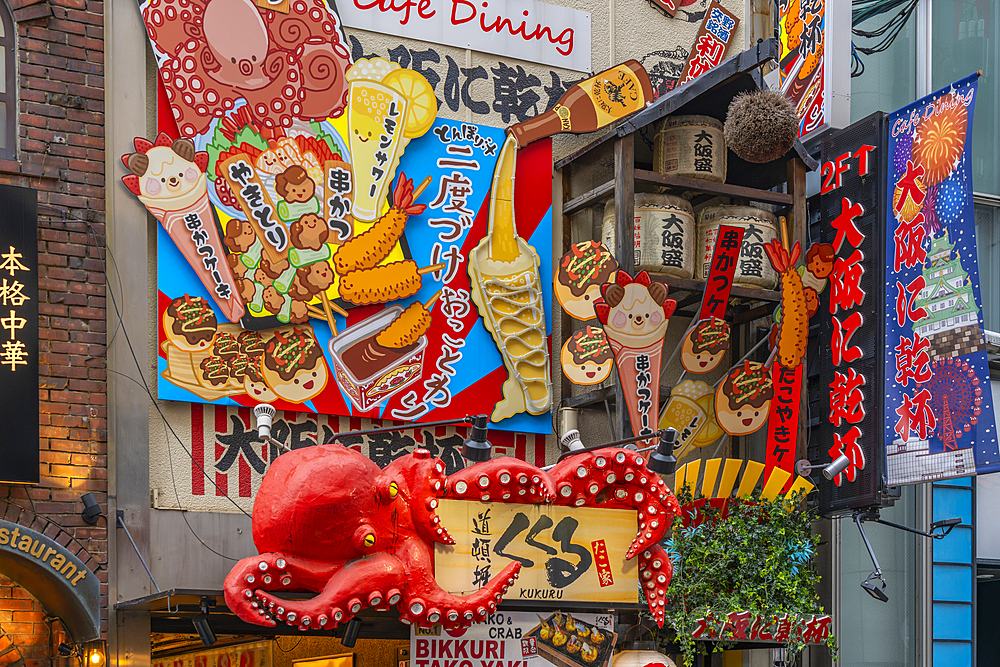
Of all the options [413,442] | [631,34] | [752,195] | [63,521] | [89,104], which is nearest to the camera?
[63,521]

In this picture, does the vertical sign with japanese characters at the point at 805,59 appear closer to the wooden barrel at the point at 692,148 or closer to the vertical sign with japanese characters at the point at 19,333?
the wooden barrel at the point at 692,148

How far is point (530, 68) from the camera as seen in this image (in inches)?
478

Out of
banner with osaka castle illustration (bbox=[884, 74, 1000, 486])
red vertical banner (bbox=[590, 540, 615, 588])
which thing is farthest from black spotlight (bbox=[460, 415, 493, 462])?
banner with osaka castle illustration (bbox=[884, 74, 1000, 486])

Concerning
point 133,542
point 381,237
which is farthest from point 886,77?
point 133,542

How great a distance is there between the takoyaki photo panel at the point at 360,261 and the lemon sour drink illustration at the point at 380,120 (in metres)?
0.01

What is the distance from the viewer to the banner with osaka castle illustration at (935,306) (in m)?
10.4

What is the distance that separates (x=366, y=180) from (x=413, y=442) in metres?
2.62

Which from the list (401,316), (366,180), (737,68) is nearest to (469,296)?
(401,316)

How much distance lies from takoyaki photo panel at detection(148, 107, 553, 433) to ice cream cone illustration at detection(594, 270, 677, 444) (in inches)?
42.1

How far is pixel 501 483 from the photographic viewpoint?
9453 mm

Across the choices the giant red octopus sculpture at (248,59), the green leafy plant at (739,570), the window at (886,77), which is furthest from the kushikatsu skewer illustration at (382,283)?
the window at (886,77)

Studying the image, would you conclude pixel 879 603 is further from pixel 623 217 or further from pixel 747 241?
pixel 623 217

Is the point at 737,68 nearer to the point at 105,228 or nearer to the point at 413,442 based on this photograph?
the point at 413,442

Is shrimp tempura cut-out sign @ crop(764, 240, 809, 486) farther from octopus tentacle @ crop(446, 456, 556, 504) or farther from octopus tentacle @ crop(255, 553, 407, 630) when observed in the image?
octopus tentacle @ crop(255, 553, 407, 630)
